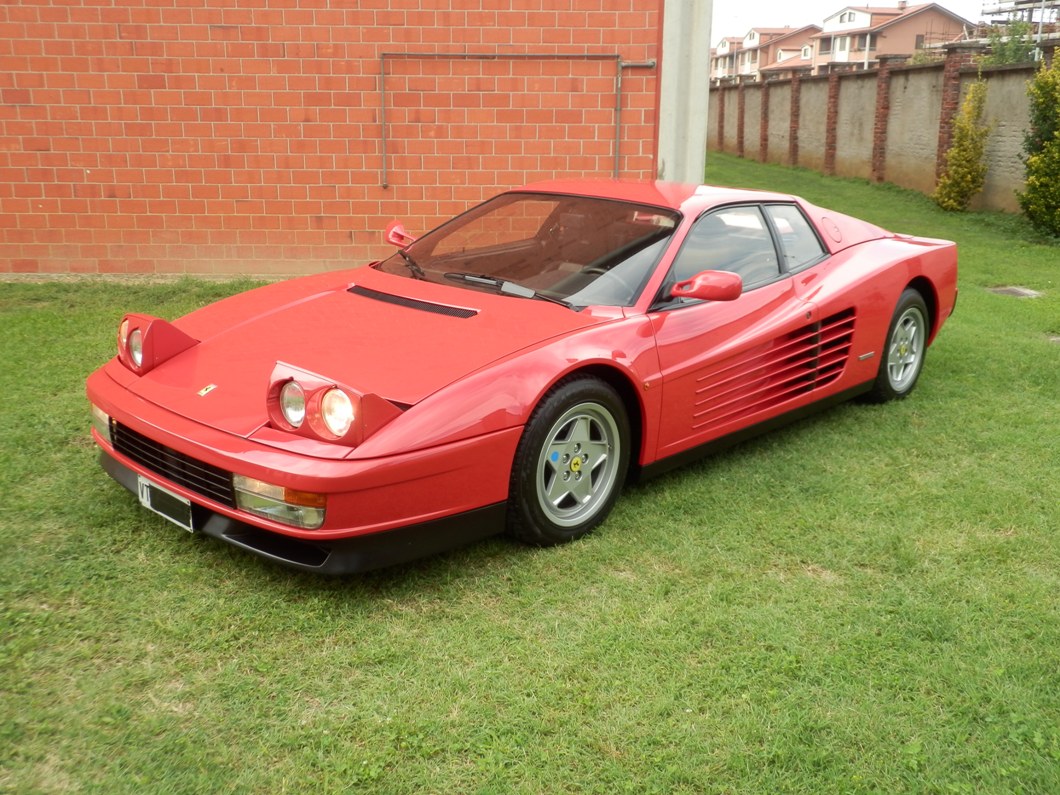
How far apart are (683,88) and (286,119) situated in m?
3.57

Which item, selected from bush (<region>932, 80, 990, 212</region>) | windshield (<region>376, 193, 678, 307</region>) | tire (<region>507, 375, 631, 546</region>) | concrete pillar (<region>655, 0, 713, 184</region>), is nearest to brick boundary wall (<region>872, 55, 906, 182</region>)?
bush (<region>932, 80, 990, 212</region>)

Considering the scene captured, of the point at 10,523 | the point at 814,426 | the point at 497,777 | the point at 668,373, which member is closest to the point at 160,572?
the point at 10,523

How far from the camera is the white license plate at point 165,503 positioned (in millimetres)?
3539

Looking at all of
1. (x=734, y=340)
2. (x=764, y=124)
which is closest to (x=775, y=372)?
(x=734, y=340)

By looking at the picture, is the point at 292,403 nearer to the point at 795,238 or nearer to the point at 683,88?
the point at 795,238

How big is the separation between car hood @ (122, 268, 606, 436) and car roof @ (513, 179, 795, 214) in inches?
35.2

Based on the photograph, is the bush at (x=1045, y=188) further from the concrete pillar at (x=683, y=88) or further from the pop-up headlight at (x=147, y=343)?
the pop-up headlight at (x=147, y=343)

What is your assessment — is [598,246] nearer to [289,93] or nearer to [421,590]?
[421,590]

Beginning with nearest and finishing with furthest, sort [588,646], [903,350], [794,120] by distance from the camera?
1. [588,646]
2. [903,350]
3. [794,120]

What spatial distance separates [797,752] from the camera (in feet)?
8.97

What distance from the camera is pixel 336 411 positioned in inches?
130

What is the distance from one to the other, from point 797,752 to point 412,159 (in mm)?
7393

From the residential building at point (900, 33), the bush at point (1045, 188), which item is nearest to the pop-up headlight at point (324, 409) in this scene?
the bush at point (1045, 188)

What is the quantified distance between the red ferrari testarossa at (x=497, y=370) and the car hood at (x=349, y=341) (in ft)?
0.04
